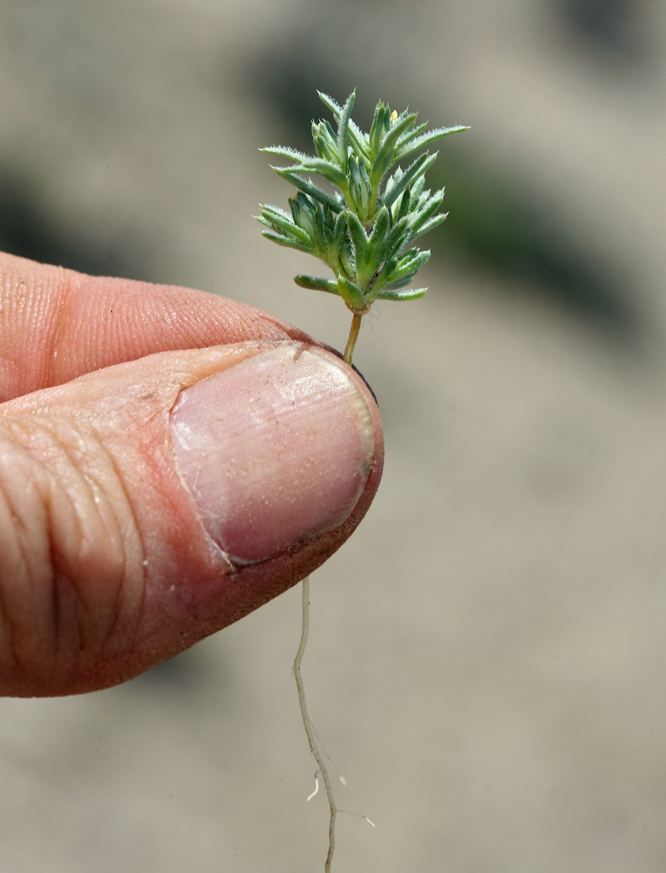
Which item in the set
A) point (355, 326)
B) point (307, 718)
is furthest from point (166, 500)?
point (307, 718)

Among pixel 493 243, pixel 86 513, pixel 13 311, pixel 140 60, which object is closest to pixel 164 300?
pixel 13 311

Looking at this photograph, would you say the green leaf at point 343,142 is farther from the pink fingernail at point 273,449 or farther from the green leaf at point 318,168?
the pink fingernail at point 273,449

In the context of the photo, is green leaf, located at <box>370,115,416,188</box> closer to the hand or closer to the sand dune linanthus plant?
the sand dune linanthus plant

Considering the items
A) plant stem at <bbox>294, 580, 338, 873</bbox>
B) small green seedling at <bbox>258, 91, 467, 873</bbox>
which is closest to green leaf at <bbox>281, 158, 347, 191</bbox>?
small green seedling at <bbox>258, 91, 467, 873</bbox>

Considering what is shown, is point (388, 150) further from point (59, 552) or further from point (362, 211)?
point (59, 552)

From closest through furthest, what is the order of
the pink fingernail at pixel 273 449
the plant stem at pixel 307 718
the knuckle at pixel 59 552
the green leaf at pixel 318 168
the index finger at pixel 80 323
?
the knuckle at pixel 59 552 → the green leaf at pixel 318 168 → the pink fingernail at pixel 273 449 → the plant stem at pixel 307 718 → the index finger at pixel 80 323

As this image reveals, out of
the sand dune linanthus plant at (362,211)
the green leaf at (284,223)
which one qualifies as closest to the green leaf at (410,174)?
the sand dune linanthus plant at (362,211)

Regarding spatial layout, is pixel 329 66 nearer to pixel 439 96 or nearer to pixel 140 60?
pixel 439 96

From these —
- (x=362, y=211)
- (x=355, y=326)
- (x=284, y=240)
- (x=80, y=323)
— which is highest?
(x=362, y=211)
